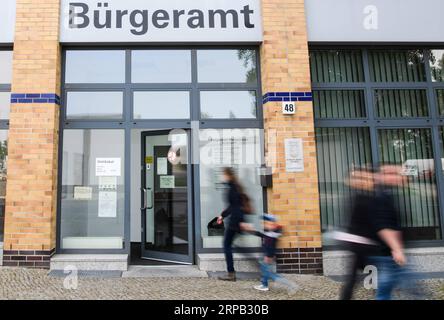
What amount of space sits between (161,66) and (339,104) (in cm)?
332

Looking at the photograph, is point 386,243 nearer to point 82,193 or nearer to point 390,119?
point 390,119

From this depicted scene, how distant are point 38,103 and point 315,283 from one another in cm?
528

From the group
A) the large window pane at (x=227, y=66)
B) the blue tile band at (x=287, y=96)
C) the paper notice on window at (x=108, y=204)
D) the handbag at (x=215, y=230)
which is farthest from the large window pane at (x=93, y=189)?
the blue tile band at (x=287, y=96)

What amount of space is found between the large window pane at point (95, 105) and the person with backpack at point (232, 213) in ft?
8.03

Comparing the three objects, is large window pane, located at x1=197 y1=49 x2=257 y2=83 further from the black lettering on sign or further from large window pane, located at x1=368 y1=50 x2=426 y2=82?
large window pane, located at x1=368 y1=50 x2=426 y2=82

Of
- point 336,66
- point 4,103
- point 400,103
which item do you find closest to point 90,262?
point 4,103

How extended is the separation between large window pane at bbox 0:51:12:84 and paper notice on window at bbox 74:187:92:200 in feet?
7.39

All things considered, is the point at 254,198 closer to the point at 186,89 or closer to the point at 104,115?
the point at 186,89

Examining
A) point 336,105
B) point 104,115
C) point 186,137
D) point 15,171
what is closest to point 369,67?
point 336,105

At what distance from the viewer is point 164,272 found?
5715 mm

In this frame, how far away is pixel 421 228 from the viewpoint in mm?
6336

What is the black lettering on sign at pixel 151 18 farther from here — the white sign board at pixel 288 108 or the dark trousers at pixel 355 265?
the dark trousers at pixel 355 265

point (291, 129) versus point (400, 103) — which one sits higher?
point (400, 103)

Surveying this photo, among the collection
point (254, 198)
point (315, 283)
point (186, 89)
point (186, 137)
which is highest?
point (186, 89)
